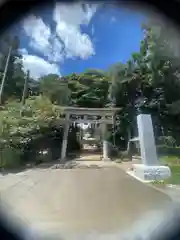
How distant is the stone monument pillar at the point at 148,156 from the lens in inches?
178

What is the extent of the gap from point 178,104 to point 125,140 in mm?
2694

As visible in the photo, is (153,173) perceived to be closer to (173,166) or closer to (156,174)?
(156,174)

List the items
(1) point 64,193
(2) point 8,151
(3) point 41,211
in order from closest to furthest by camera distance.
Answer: (3) point 41,211
(1) point 64,193
(2) point 8,151

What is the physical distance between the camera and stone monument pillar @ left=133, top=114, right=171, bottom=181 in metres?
4.52

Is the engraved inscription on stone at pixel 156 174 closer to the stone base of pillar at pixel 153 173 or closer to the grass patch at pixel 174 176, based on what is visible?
the stone base of pillar at pixel 153 173

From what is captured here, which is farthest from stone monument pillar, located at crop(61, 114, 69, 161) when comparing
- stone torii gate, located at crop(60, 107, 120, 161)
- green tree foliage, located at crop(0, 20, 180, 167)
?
green tree foliage, located at crop(0, 20, 180, 167)

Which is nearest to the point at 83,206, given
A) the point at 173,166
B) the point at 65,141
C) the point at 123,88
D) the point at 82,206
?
the point at 82,206

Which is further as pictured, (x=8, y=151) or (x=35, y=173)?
(x=8, y=151)

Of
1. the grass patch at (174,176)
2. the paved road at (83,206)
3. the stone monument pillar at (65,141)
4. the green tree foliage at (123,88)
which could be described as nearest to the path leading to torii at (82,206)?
the paved road at (83,206)

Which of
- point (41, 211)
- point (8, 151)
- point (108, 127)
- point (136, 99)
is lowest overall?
point (41, 211)

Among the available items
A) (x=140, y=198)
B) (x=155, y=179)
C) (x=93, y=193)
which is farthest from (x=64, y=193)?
(x=155, y=179)

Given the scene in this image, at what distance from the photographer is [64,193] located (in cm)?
298

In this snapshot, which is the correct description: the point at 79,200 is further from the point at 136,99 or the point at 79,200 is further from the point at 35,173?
the point at 136,99

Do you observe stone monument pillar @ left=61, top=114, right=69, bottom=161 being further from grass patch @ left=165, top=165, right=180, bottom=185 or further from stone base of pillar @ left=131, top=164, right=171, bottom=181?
grass patch @ left=165, top=165, right=180, bottom=185
